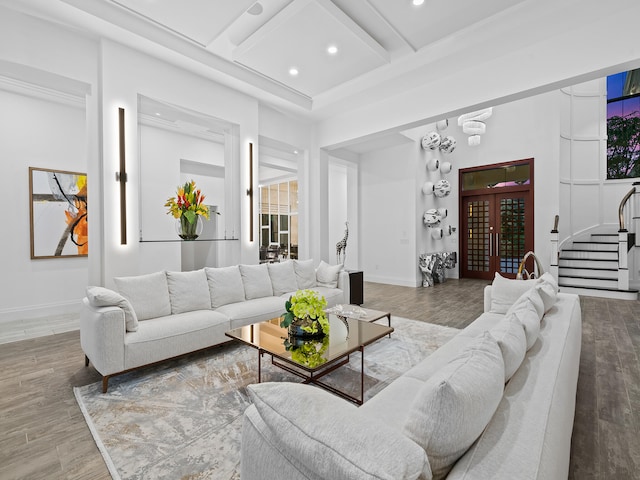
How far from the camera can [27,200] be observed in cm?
450

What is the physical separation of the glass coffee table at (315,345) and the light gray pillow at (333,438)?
1.16 m

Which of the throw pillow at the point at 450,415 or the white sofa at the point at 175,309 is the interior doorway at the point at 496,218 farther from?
the throw pillow at the point at 450,415

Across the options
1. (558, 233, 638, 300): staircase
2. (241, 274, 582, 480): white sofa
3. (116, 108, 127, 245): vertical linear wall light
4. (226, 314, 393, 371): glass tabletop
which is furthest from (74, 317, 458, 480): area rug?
(558, 233, 638, 300): staircase

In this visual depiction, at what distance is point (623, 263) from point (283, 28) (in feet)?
22.9

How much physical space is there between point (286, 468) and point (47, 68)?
4.33m

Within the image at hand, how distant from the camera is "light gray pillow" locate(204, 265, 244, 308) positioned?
3631 millimetres

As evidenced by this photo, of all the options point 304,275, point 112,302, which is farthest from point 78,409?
point 304,275

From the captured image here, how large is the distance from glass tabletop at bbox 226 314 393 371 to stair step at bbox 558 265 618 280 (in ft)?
19.9

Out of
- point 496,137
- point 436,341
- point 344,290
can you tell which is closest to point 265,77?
point 344,290

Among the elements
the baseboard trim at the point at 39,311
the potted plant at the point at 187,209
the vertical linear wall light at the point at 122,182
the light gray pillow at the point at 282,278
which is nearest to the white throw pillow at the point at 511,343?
the light gray pillow at the point at 282,278

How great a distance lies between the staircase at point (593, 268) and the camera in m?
5.95

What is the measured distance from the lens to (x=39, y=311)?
178 inches

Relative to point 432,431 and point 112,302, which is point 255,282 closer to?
point 112,302

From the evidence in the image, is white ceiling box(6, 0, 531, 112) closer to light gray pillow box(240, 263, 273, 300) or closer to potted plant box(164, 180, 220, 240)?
potted plant box(164, 180, 220, 240)
